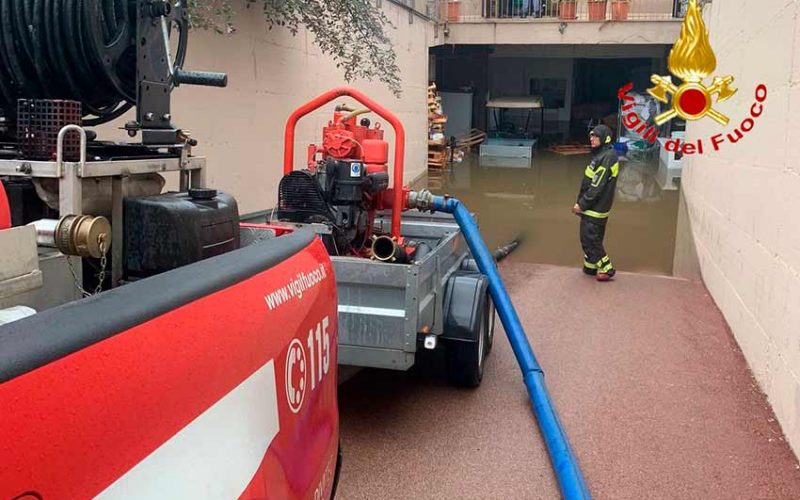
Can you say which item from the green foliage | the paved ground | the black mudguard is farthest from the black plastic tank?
the green foliage

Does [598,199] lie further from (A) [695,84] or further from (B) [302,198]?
(B) [302,198]

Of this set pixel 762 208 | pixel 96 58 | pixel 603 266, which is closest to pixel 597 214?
pixel 603 266

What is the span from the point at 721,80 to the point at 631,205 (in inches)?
294

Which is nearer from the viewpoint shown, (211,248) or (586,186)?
(211,248)

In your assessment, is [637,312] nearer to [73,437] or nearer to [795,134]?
[795,134]

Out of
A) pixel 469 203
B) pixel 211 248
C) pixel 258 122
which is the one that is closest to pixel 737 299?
pixel 211 248

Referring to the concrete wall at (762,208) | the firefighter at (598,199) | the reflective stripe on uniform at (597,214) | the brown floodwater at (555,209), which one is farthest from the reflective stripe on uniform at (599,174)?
the brown floodwater at (555,209)

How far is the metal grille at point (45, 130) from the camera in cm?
195

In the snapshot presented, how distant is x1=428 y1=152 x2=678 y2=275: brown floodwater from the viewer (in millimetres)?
10461

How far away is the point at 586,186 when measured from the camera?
8633mm

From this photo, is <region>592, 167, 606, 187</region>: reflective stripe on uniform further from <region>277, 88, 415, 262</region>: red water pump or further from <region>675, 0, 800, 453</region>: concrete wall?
<region>277, 88, 415, 262</region>: red water pump

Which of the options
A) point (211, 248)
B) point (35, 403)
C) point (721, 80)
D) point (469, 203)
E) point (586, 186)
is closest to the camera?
point (35, 403)

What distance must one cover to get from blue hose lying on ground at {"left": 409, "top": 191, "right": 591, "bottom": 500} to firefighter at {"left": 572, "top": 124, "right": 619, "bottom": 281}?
309 cm

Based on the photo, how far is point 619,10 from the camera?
2055 cm
